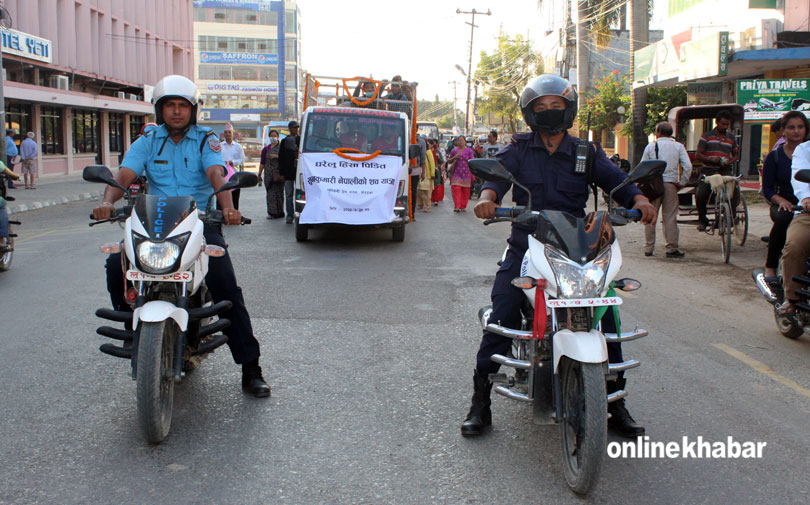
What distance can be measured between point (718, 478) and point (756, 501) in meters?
0.26

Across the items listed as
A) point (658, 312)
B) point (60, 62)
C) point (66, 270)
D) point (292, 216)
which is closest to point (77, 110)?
point (60, 62)

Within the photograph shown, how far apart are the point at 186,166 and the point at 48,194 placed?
20490 millimetres

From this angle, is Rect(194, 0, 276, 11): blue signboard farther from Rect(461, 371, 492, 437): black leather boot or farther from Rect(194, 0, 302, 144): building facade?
Rect(461, 371, 492, 437): black leather boot

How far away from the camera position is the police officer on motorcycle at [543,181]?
160 inches

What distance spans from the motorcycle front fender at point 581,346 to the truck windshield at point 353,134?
368 inches

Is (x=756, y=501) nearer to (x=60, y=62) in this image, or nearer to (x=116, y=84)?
(x=60, y=62)

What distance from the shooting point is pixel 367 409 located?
459 cm

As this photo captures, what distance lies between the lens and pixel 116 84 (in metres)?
43.2

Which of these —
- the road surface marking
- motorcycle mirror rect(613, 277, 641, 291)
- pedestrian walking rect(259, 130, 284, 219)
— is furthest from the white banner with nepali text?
motorcycle mirror rect(613, 277, 641, 291)

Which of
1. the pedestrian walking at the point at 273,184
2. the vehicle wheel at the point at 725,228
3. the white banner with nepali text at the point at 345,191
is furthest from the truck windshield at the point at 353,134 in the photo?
the vehicle wheel at the point at 725,228

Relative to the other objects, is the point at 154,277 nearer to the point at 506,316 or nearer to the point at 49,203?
the point at 506,316

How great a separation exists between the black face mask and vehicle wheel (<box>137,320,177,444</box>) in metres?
2.10

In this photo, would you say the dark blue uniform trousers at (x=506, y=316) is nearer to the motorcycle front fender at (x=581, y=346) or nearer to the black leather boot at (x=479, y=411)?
the black leather boot at (x=479, y=411)

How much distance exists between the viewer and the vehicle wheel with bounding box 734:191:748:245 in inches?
455
